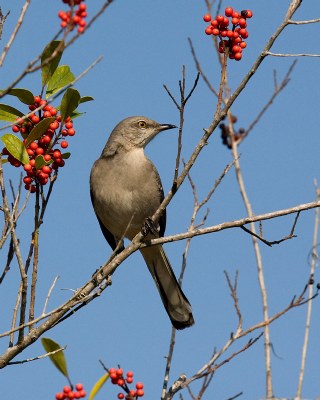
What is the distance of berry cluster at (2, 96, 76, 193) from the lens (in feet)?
14.0

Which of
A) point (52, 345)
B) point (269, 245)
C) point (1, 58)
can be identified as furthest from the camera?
point (269, 245)

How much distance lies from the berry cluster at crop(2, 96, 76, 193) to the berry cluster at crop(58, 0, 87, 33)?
122cm

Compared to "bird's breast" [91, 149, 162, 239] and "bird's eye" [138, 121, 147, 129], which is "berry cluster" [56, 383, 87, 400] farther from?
"bird's eye" [138, 121, 147, 129]

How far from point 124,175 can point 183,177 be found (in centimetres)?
255

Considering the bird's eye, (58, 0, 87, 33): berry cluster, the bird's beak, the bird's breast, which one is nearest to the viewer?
(58, 0, 87, 33): berry cluster

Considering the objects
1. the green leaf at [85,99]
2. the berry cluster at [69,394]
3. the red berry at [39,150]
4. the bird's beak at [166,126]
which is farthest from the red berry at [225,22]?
the bird's beak at [166,126]

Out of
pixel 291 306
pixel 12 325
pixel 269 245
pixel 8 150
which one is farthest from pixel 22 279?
pixel 291 306

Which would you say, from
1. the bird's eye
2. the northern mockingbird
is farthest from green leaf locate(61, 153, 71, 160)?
the bird's eye

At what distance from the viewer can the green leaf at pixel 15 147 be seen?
13.8 feet

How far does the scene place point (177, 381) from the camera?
4.64m

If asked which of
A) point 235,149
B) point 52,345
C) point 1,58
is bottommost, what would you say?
point 52,345

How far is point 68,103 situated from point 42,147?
318 mm

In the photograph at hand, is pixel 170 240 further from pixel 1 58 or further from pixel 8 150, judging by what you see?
pixel 1 58

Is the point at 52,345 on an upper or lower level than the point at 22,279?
lower
